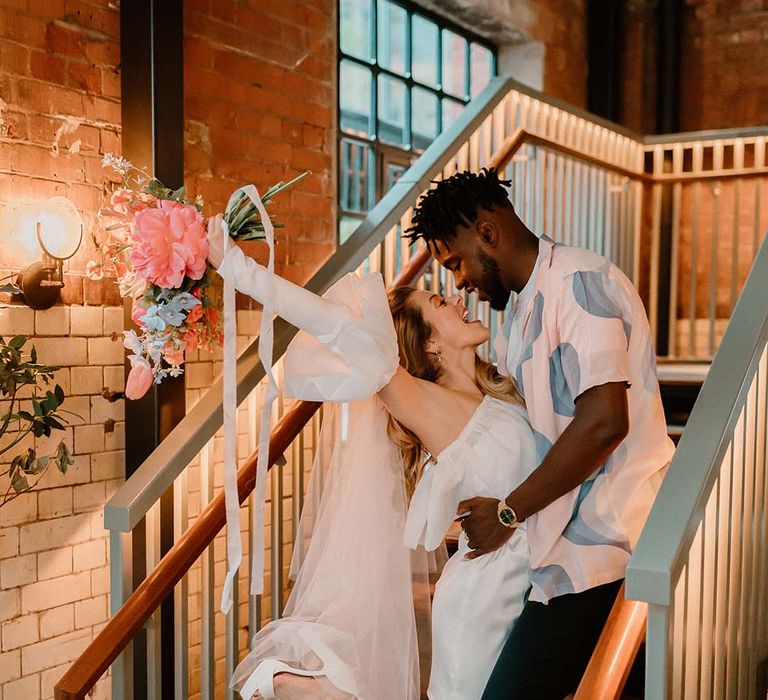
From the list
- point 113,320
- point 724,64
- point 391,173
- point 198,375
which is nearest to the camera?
point 113,320

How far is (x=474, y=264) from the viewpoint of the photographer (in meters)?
2.03

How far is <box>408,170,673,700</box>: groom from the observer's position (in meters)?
1.78

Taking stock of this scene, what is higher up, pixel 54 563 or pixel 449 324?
pixel 449 324

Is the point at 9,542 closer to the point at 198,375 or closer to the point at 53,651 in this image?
the point at 53,651

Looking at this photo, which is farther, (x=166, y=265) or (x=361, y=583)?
(x=361, y=583)

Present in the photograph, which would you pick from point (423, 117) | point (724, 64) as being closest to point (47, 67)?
point (423, 117)

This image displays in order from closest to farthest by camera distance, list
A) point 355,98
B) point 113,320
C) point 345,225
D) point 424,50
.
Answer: point 113,320 < point 345,225 < point 355,98 < point 424,50

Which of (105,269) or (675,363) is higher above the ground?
(105,269)

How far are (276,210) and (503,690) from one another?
7.63 feet

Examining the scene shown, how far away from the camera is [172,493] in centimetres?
258

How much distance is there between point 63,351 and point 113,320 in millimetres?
219

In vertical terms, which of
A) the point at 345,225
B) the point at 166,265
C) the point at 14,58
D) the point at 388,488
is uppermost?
the point at 14,58

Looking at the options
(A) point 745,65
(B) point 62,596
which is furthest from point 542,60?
(B) point 62,596

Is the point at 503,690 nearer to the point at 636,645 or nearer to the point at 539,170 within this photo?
the point at 636,645
